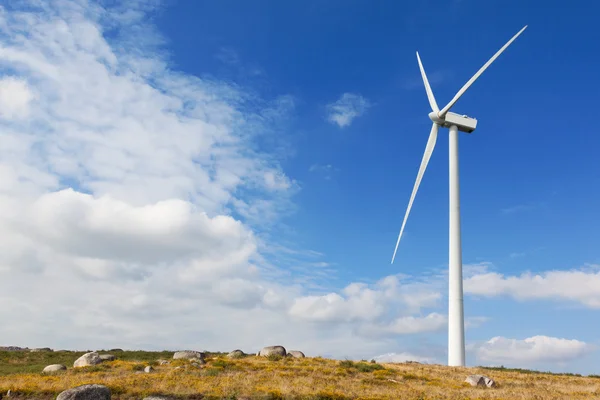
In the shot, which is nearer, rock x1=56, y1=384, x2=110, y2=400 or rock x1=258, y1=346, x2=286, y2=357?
rock x1=56, y1=384, x2=110, y2=400

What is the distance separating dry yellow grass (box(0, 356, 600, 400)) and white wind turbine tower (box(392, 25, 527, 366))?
6.43 m

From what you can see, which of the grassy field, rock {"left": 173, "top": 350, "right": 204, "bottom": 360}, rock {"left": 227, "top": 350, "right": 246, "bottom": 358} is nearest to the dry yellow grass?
the grassy field

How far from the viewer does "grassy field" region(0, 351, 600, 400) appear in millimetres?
34281

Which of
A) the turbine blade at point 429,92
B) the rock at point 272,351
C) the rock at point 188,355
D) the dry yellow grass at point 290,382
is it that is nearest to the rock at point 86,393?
the dry yellow grass at point 290,382

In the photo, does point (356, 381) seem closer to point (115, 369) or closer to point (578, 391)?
point (578, 391)

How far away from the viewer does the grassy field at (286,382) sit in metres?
34.3

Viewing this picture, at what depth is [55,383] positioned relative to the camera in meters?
37.6

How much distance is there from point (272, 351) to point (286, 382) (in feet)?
68.7

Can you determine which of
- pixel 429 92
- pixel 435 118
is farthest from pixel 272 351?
pixel 429 92

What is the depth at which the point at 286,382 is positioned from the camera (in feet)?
125

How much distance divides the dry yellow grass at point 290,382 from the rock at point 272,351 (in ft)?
16.2

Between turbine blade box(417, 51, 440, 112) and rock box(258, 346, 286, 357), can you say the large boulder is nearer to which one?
rock box(258, 346, 286, 357)

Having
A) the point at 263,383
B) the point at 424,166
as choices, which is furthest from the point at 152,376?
the point at 424,166

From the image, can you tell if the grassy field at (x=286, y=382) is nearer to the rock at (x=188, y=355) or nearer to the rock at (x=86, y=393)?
the rock at (x=86, y=393)
